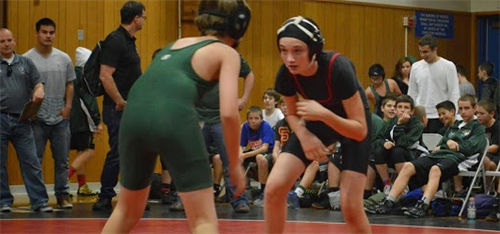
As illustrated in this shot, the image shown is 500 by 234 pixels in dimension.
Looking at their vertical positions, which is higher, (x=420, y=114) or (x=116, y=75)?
(x=116, y=75)

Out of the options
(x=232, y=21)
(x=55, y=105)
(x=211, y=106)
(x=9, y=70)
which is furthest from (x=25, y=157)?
(x=232, y=21)

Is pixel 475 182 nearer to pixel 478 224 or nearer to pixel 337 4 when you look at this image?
pixel 478 224

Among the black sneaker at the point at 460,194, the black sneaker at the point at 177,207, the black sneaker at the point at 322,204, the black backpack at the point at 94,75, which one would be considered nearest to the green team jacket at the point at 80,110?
the black backpack at the point at 94,75

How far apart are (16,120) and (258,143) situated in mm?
3115

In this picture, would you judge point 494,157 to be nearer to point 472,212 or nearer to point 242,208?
point 472,212

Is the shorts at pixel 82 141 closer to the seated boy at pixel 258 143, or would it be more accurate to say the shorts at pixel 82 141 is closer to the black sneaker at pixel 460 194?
the seated boy at pixel 258 143

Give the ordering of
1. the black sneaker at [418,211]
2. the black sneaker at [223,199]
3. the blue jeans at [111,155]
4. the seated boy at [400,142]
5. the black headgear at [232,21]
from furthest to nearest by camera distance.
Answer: the black sneaker at [223,199]
the seated boy at [400,142]
the black sneaker at [418,211]
the blue jeans at [111,155]
the black headgear at [232,21]

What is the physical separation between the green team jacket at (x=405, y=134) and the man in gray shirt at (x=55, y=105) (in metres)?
3.49

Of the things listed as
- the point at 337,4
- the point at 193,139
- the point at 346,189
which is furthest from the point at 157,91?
the point at 337,4

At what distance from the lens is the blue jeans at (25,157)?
9.88 metres

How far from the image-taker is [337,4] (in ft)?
51.5

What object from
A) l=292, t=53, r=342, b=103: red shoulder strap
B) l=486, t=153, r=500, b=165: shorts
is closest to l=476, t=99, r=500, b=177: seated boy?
l=486, t=153, r=500, b=165: shorts

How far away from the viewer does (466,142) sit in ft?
32.9

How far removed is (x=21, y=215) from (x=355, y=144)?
4.88 m
